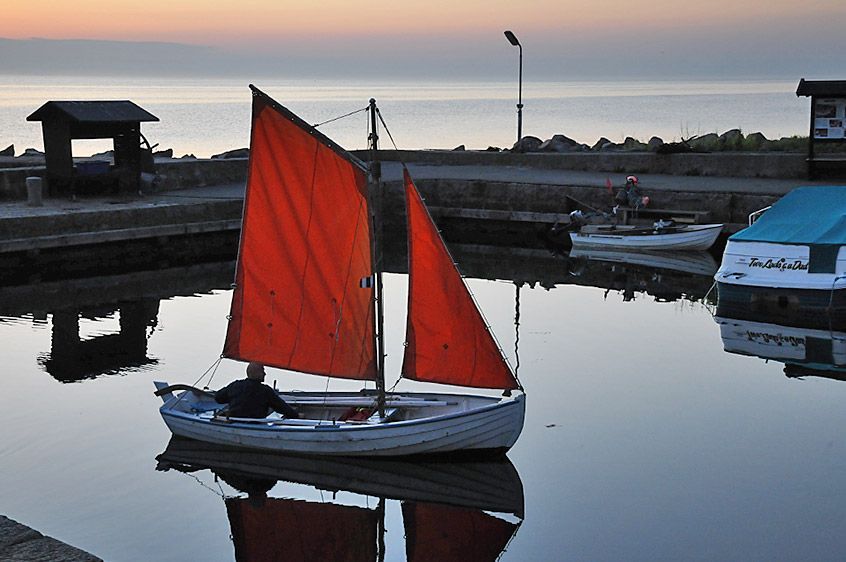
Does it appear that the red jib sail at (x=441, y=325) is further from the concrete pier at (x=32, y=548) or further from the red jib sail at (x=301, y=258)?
the concrete pier at (x=32, y=548)

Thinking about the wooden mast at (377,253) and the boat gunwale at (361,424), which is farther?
the wooden mast at (377,253)

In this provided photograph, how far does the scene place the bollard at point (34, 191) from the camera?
3266 centimetres

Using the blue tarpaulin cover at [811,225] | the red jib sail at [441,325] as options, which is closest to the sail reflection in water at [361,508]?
the red jib sail at [441,325]

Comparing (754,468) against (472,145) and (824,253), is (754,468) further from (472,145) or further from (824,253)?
(472,145)

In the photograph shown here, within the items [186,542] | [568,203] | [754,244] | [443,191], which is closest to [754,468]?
[186,542]

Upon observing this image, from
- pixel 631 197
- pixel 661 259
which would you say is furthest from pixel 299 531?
pixel 631 197

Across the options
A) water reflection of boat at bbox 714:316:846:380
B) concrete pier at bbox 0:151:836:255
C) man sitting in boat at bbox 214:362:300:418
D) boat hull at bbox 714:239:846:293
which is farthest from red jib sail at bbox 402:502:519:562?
concrete pier at bbox 0:151:836:255

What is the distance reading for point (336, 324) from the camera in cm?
1741

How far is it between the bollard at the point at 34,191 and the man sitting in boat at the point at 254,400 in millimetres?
17992

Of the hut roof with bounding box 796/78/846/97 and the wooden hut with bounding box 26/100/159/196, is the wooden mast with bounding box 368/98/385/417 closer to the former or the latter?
the wooden hut with bounding box 26/100/159/196

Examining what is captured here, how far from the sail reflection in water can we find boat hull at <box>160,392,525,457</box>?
0.21m

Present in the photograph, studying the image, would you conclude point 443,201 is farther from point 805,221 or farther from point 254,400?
point 254,400

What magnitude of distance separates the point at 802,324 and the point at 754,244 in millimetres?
2662

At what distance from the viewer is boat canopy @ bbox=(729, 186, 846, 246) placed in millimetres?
26641
